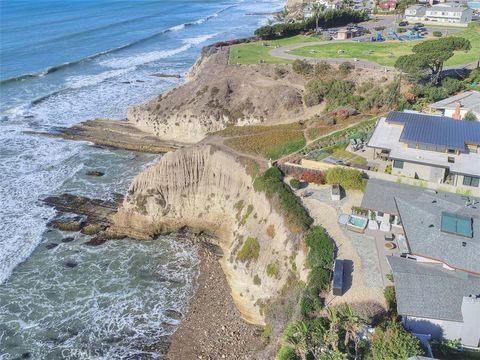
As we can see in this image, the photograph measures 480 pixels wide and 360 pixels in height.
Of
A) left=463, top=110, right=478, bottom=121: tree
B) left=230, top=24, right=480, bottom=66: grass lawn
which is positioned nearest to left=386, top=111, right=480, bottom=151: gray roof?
left=463, top=110, right=478, bottom=121: tree

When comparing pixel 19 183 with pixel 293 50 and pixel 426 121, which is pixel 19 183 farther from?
pixel 293 50

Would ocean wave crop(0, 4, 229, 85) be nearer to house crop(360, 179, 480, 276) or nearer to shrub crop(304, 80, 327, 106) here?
shrub crop(304, 80, 327, 106)

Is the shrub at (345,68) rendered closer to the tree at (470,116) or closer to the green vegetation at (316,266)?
the tree at (470,116)

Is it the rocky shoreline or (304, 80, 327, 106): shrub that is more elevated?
(304, 80, 327, 106): shrub

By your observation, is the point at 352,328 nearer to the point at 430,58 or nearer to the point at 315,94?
the point at 315,94

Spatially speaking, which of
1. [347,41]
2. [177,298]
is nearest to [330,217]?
[177,298]

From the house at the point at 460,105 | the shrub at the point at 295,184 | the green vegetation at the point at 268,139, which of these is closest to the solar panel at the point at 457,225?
the shrub at the point at 295,184
